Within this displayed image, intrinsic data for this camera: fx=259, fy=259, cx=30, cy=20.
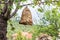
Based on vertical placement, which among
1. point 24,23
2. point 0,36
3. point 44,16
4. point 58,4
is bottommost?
point 24,23

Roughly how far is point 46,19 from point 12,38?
87.0 inches

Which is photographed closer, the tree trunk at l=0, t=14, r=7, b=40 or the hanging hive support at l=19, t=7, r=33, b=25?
the tree trunk at l=0, t=14, r=7, b=40

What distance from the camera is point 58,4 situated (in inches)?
260

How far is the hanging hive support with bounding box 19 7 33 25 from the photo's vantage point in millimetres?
14920

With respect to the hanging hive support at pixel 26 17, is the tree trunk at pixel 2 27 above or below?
above

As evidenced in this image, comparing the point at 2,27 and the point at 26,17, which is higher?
the point at 2,27

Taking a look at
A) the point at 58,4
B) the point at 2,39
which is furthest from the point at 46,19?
the point at 58,4

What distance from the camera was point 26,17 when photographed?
15.1m

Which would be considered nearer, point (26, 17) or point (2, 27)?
point (2, 27)

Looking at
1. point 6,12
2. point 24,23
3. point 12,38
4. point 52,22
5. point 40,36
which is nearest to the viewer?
point 6,12

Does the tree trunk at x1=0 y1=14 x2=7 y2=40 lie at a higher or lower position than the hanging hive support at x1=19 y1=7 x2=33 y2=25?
higher

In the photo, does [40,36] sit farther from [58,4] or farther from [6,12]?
[58,4]

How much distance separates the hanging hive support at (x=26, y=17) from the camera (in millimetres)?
14920

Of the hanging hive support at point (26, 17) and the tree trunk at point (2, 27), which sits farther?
the hanging hive support at point (26, 17)
